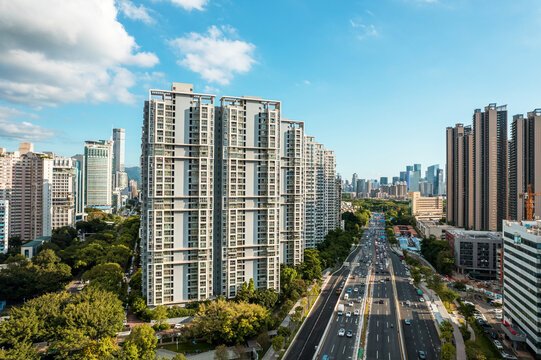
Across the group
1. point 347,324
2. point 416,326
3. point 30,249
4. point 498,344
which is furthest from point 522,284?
point 30,249

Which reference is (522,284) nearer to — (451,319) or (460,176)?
(451,319)

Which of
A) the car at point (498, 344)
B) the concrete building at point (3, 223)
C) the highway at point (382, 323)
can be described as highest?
the concrete building at point (3, 223)

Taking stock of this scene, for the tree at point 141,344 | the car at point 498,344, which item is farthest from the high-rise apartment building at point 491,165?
the tree at point 141,344

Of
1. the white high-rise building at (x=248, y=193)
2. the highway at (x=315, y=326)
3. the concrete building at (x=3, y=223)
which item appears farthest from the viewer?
the concrete building at (x=3, y=223)

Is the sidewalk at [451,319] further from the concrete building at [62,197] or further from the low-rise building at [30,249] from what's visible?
the concrete building at [62,197]

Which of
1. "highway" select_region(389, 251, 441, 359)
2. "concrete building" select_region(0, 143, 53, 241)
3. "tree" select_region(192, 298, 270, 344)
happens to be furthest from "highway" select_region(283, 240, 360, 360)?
"concrete building" select_region(0, 143, 53, 241)

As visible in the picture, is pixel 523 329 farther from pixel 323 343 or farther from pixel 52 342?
pixel 52 342

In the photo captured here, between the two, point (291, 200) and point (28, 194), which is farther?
point (28, 194)
